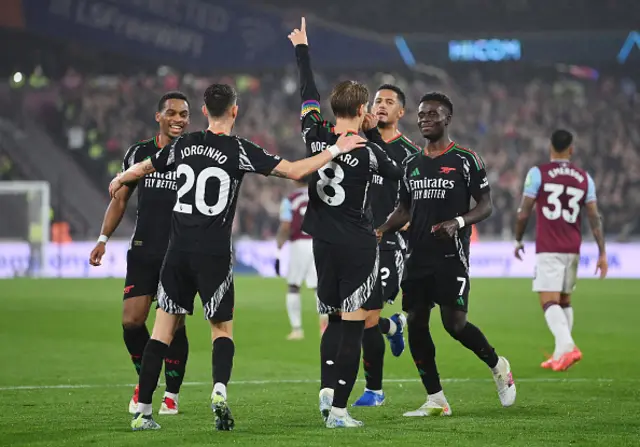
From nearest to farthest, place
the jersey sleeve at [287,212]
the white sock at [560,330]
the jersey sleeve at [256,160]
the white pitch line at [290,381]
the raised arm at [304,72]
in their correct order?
the jersey sleeve at [256,160] → the raised arm at [304,72] → the white pitch line at [290,381] → the white sock at [560,330] → the jersey sleeve at [287,212]

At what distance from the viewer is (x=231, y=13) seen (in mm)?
31906

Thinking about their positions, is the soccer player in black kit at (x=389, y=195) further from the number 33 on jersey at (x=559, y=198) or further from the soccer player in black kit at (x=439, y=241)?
the number 33 on jersey at (x=559, y=198)

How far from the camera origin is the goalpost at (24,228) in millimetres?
26875

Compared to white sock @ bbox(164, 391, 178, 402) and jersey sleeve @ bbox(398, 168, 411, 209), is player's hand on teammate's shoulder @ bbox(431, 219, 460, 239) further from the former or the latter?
white sock @ bbox(164, 391, 178, 402)

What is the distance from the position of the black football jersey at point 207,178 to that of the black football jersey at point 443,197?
1643 mm

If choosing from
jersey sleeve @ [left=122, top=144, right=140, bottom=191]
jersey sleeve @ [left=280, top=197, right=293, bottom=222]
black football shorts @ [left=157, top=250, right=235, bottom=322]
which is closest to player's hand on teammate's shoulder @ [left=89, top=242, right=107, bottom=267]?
jersey sleeve @ [left=122, top=144, right=140, bottom=191]

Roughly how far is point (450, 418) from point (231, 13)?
25.6 m

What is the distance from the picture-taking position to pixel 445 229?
7684 mm

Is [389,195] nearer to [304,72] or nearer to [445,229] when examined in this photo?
[445,229]

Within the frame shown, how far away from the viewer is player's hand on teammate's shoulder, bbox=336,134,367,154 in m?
6.96

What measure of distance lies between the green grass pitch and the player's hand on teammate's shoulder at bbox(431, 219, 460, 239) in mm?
1292

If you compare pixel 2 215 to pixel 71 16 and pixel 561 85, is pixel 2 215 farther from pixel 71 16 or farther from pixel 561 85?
pixel 561 85

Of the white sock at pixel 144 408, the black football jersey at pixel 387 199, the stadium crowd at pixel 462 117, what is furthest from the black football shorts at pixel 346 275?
the stadium crowd at pixel 462 117

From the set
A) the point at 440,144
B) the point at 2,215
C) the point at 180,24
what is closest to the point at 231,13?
the point at 180,24
